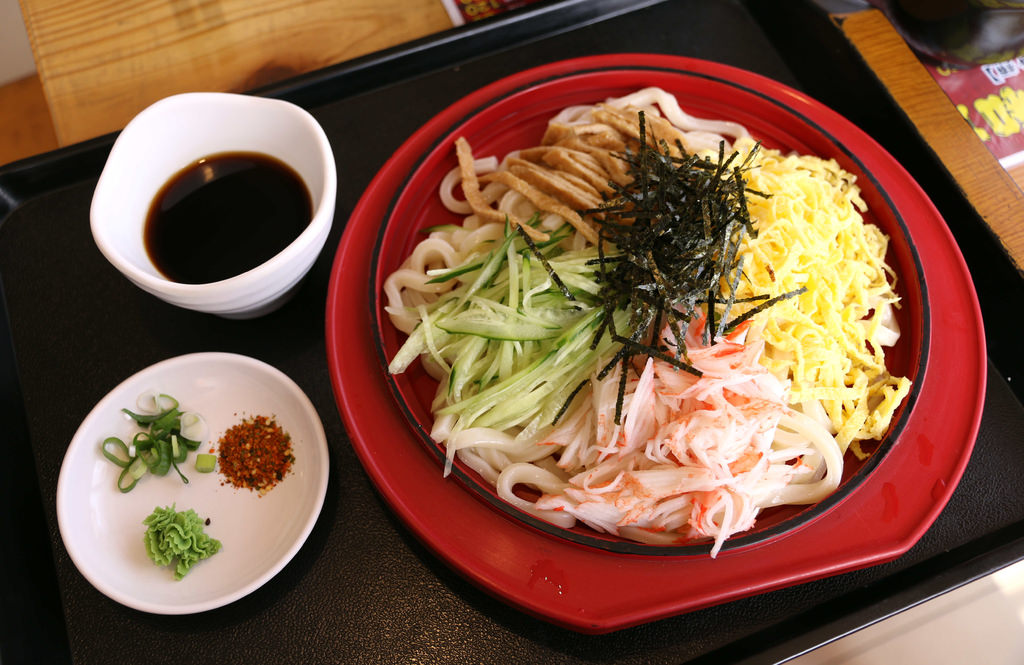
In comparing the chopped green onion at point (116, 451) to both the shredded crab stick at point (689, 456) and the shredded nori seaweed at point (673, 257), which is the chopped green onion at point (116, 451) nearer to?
the shredded crab stick at point (689, 456)

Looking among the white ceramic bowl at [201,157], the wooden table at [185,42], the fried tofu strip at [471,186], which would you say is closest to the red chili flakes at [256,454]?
the white ceramic bowl at [201,157]

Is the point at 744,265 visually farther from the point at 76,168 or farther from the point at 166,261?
the point at 76,168

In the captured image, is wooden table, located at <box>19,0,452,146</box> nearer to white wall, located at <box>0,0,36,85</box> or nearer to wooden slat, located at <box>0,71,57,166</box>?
white wall, located at <box>0,0,36,85</box>

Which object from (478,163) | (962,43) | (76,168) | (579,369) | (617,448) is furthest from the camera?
(962,43)

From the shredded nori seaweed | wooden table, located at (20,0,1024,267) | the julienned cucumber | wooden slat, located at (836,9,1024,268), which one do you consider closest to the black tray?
wooden slat, located at (836,9,1024,268)

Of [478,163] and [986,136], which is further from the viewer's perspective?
[986,136]

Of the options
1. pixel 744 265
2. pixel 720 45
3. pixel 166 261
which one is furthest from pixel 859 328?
pixel 166 261
